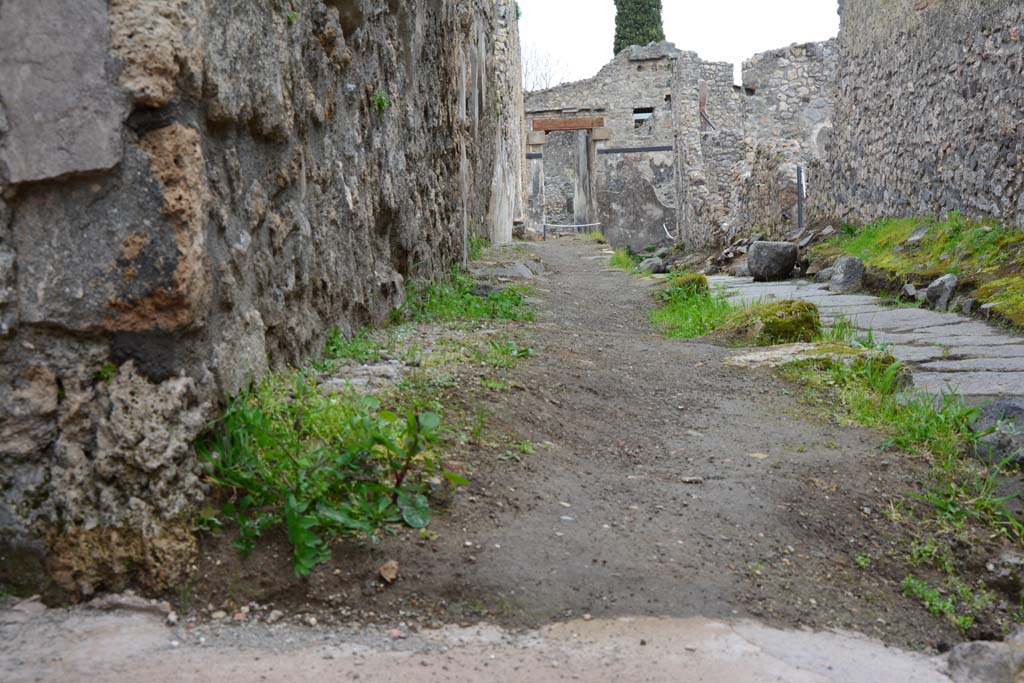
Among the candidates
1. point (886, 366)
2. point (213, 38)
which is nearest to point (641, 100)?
point (886, 366)

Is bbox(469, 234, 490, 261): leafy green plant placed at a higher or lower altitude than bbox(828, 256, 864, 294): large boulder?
higher

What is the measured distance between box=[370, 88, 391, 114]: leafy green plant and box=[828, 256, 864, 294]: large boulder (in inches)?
168

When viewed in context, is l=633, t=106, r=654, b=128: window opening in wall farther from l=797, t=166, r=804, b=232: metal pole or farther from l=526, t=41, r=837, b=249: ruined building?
l=797, t=166, r=804, b=232: metal pole

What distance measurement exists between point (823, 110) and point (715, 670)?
661 inches

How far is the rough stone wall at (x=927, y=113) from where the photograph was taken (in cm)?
629

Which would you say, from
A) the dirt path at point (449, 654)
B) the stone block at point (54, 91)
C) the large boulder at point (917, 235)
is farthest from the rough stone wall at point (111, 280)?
the large boulder at point (917, 235)

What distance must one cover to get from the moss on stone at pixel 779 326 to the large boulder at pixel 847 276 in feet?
7.58

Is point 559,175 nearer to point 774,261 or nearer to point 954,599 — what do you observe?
point 774,261

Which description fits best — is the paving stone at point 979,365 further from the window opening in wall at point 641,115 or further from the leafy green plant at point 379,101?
the window opening in wall at point 641,115

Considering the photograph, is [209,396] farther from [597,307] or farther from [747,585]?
[597,307]

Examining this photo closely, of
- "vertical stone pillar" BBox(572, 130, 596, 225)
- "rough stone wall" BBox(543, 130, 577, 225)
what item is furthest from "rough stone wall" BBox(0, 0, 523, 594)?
"rough stone wall" BBox(543, 130, 577, 225)

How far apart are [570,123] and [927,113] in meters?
14.9

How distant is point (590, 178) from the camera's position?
21984 millimetres

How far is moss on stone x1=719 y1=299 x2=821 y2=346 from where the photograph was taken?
4734mm
